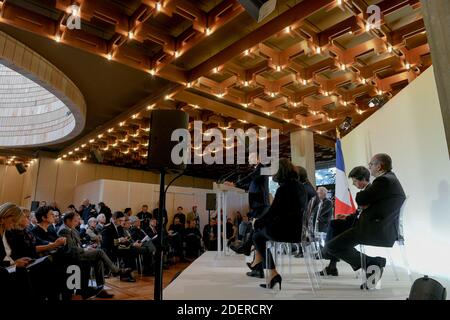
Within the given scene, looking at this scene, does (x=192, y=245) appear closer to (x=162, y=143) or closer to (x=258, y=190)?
(x=258, y=190)

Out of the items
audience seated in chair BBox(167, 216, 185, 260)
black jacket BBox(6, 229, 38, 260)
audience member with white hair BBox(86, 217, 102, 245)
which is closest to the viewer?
black jacket BBox(6, 229, 38, 260)

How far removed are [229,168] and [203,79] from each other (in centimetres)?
891

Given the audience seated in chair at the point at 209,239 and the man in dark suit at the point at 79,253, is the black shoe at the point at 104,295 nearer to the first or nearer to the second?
the man in dark suit at the point at 79,253

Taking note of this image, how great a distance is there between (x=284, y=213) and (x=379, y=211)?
76cm

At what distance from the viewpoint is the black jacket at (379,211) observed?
7.75 ft

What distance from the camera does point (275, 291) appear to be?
242 cm

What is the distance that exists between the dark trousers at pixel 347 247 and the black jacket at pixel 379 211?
56mm

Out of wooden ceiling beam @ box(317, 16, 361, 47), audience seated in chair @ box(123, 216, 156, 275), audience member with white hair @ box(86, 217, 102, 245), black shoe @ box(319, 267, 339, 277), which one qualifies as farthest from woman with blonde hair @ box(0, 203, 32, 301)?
wooden ceiling beam @ box(317, 16, 361, 47)

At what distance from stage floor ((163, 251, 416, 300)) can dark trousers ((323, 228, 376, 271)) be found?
0.78 ft

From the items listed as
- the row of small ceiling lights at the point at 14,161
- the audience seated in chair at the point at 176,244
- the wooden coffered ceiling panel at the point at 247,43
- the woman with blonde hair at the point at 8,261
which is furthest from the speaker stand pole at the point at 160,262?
the row of small ceiling lights at the point at 14,161

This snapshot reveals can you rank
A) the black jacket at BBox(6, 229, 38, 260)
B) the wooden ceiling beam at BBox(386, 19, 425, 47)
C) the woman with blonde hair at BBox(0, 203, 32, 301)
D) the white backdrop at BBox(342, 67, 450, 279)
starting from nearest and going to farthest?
the woman with blonde hair at BBox(0, 203, 32, 301) → the black jacket at BBox(6, 229, 38, 260) → the white backdrop at BBox(342, 67, 450, 279) → the wooden ceiling beam at BBox(386, 19, 425, 47)

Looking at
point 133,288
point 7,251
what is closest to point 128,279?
point 133,288

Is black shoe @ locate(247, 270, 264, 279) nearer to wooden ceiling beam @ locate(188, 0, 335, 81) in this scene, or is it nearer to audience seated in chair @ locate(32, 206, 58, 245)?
audience seated in chair @ locate(32, 206, 58, 245)

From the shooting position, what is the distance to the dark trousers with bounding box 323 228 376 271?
94.7 inches
